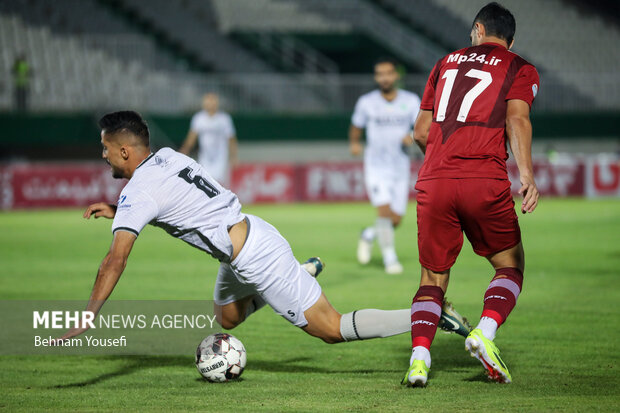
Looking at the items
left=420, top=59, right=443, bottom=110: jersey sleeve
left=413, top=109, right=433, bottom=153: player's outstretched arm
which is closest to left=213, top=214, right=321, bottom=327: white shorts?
left=413, top=109, right=433, bottom=153: player's outstretched arm

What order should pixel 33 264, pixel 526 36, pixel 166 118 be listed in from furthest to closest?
pixel 526 36 < pixel 166 118 < pixel 33 264

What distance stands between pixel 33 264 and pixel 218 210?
771cm

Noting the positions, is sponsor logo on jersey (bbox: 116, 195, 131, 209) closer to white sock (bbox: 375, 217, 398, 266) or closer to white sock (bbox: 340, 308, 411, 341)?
white sock (bbox: 340, 308, 411, 341)

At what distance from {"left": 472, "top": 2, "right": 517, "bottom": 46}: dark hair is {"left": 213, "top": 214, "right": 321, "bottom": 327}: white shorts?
190cm

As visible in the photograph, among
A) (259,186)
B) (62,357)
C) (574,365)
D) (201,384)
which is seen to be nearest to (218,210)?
(201,384)

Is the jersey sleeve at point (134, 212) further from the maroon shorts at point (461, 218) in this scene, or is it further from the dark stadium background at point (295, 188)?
the maroon shorts at point (461, 218)

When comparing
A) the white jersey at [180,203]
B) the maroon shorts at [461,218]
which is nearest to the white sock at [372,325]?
the maroon shorts at [461,218]

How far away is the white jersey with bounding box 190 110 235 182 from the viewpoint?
18156 millimetres

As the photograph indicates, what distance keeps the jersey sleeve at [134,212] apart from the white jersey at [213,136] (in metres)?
12.9

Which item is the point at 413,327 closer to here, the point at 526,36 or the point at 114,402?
the point at 114,402

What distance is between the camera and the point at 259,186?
25.6 m

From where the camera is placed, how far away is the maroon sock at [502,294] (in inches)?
211

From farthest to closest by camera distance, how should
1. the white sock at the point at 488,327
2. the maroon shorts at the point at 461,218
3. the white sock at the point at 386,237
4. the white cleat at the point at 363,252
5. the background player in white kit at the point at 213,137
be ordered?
the background player in white kit at the point at 213,137, the white cleat at the point at 363,252, the white sock at the point at 386,237, the maroon shorts at the point at 461,218, the white sock at the point at 488,327

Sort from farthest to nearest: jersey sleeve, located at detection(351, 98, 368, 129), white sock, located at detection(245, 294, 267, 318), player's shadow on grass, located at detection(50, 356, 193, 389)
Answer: jersey sleeve, located at detection(351, 98, 368, 129) → white sock, located at detection(245, 294, 267, 318) → player's shadow on grass, located at detection(50, 356, 193, 389)
